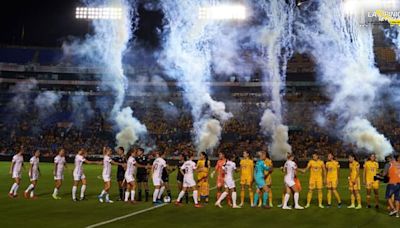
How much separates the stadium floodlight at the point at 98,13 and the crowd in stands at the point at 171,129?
1283 centimetres

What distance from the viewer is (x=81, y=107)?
2436 inches

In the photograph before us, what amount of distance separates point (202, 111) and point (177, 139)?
5510mm

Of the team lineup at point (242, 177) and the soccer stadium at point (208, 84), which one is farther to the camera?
the soccer stadium at point (208, 84)

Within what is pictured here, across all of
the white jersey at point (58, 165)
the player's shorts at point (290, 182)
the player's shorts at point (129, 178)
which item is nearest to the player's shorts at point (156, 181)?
the player's shorts at point (129, 178)

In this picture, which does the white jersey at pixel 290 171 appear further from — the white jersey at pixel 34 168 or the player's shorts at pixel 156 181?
the white jersey at pixel 34 168

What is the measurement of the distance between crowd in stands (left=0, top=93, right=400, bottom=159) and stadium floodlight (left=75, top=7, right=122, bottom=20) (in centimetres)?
1283

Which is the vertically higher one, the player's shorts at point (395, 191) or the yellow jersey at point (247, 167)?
the yellow jersey at point (247, 167)

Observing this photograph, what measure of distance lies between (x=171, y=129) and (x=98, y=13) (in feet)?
53.5

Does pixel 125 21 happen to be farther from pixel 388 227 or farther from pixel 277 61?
pixel 388 227

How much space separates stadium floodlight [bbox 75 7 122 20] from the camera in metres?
51.9

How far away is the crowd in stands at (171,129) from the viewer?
157 ft

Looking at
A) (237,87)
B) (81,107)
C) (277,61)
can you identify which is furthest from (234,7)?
(81,107)

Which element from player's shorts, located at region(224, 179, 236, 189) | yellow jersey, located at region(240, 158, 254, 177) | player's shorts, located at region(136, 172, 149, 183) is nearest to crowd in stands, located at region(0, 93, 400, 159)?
player's shorts, located at region(136, 172, 149, 183)

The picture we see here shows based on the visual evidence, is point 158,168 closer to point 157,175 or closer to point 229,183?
point 157,175
